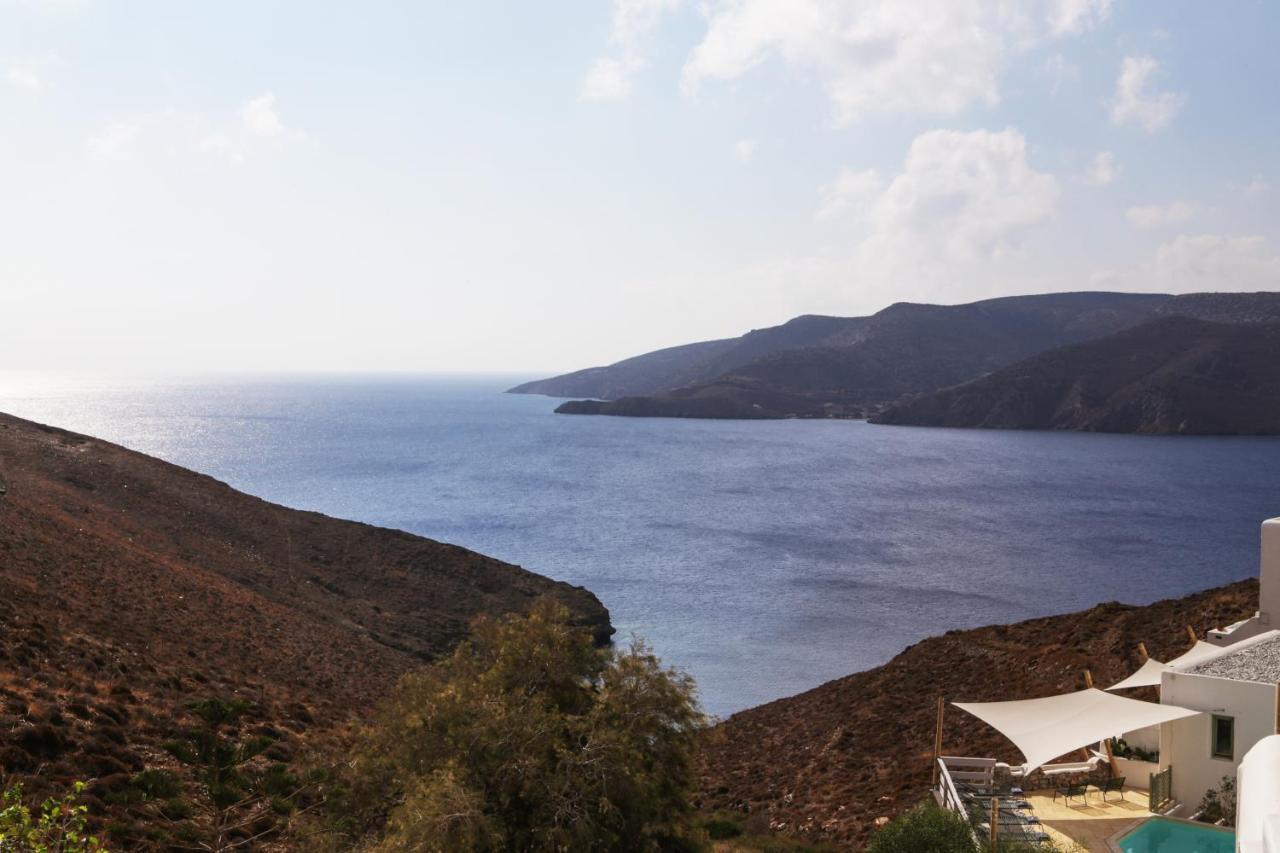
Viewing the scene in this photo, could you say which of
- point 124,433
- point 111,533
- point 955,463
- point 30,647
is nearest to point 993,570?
point 111,533

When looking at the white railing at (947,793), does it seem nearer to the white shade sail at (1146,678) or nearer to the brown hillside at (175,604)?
the white shade sail at (1146,678)

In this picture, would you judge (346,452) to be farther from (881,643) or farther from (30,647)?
(30,647)

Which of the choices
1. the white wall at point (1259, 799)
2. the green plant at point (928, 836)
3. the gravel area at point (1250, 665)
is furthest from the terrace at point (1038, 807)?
the white wall at point (1259, 799)

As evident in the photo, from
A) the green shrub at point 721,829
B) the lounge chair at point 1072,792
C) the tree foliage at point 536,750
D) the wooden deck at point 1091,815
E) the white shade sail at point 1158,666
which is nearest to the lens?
the tree foliage at point 536,750

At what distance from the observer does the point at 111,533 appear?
31734 mm

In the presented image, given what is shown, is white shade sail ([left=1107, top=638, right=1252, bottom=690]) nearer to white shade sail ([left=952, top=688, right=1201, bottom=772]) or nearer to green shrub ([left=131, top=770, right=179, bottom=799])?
white shade sail ([left=952, top=688, right=1201, bottom=772])

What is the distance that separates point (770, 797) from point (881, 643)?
22.8 m

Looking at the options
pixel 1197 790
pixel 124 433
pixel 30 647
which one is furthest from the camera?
pixel 124 433

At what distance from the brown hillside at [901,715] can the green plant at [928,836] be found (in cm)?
317

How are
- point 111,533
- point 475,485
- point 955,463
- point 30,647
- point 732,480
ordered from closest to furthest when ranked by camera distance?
point 30,647
point 111,533
point 475,485
point 732,480
point 955,463

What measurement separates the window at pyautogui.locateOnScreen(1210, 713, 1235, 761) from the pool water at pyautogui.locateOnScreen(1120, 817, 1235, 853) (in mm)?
1426

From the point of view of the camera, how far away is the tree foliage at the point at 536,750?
9.41 metres

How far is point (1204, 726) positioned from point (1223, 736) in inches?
12.2

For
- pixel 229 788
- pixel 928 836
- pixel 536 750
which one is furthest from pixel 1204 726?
pixel 229 788
